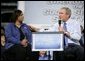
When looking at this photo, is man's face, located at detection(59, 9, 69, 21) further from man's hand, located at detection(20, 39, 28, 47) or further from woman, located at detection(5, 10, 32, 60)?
man's hand, located at detection(20, 39, 28, 47)

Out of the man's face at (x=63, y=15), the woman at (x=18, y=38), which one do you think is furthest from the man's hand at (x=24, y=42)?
the man's face at (x=63, y=15)

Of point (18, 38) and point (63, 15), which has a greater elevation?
point (63, 15)

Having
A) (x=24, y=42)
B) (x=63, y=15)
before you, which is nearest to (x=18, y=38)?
(x=24, y=42)

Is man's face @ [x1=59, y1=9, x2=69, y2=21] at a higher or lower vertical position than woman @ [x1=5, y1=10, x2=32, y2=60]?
higher

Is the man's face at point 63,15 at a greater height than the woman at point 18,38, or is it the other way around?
the man's face at point 63,15

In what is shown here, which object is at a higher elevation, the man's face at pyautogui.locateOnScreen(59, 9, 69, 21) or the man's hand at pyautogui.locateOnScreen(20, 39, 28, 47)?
the man's face at pyautogui.locateOnScreen(59, 9, 69, 21)

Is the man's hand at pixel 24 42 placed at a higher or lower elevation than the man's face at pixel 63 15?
lower

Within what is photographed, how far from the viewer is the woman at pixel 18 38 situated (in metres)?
5.47

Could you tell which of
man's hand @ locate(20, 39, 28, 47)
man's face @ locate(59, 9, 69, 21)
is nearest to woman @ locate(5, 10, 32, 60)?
man's hand @ locate(20, 39, 28, 47)

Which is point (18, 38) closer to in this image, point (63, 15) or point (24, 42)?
point (24, 42)

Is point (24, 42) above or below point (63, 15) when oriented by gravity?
below

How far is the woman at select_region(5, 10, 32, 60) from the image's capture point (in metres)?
5.47

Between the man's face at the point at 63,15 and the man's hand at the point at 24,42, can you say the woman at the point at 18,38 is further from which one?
the man's face at the point at 63,15

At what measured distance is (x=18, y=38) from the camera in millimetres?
5480
